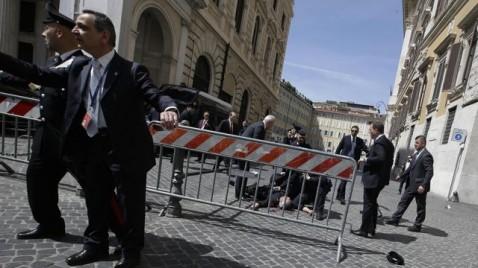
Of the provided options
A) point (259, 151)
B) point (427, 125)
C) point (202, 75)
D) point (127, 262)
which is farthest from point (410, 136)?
point (127, 262)

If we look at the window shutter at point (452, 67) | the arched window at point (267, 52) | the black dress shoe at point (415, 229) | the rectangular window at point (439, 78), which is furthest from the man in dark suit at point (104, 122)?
the arched window at point (267, 52)

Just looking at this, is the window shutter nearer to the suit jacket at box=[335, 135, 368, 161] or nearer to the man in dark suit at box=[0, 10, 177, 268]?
the suit jacket at box=[335, 135, 368, 161]

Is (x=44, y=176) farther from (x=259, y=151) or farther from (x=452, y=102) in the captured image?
(x=452, y=102)

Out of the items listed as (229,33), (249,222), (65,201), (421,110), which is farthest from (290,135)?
(421,110)

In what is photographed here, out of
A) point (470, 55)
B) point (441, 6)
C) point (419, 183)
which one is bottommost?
point (419, 183)

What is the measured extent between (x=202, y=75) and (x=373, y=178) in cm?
1513

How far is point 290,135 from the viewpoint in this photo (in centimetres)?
909

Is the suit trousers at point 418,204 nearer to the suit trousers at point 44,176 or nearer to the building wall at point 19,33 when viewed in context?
the suit trousers at point 44,176

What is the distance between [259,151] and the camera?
15.3ft

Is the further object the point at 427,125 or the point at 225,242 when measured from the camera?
the point at 427,125

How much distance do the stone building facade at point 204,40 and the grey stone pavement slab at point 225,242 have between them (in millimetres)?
7559

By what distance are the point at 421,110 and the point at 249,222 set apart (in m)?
20.2

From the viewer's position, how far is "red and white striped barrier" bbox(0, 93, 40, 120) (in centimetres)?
532

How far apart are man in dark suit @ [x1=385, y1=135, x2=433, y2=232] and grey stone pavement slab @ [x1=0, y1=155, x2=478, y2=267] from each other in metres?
0.25
